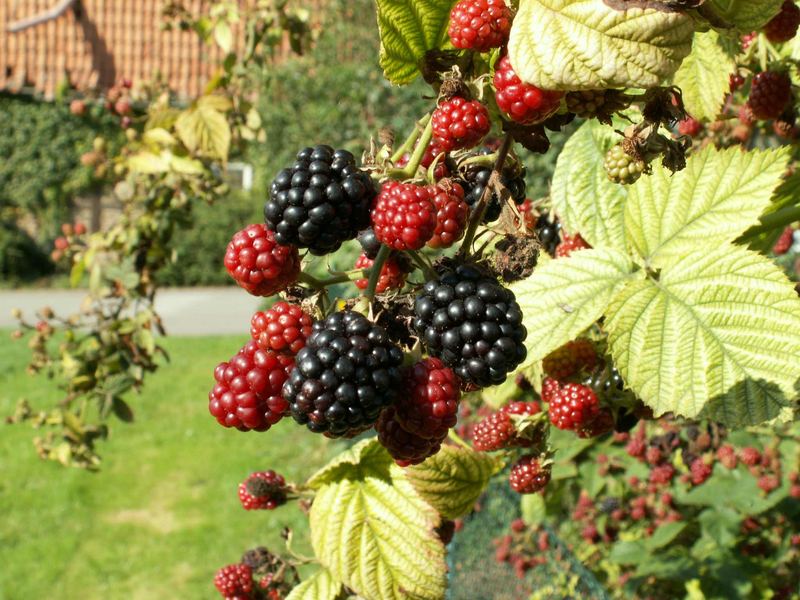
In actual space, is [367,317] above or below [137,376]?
above

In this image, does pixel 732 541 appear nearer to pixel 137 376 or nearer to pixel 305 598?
pixel 305 598

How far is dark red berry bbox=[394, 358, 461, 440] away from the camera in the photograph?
2.60ft

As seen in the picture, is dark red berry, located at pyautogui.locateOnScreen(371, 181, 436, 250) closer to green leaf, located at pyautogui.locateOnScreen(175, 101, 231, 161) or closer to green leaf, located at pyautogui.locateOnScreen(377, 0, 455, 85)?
green leaf, located at pyautogui.locateOnScreen(377, 0, 455, 85)

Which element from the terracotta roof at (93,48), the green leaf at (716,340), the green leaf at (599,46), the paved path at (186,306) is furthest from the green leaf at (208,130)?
the terracotta roof at (93,48)

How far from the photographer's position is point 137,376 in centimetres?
320

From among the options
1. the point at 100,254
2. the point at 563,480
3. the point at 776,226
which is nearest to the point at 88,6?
the point at 100,254

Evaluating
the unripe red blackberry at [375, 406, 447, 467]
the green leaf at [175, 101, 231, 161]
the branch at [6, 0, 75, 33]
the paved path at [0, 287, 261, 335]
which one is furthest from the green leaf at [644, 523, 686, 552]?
the branch at [6, 0, 75, 33]

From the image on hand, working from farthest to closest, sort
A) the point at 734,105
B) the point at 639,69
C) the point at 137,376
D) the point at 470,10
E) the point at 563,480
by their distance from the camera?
1. the point at 137,376
2. the point at 563,480
3. the point at 734,105
4. the point at 470,10
5. the point at 639,69

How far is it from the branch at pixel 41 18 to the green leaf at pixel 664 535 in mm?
14524

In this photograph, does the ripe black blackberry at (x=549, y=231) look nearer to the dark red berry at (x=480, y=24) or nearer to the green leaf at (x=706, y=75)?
the green leaf at (x=706, y=75)

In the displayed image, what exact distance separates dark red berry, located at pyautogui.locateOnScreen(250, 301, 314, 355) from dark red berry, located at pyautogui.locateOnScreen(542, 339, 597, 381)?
558 millimetres

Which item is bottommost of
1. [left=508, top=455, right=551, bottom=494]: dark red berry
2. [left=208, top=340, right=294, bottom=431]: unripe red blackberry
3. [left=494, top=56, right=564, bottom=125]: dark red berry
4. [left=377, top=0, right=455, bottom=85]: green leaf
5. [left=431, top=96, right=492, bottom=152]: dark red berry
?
[left=508, top=455, right=551, bottom=494]: dark red berry

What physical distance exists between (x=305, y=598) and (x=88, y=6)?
1577 cm

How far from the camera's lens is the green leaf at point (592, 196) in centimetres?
133
